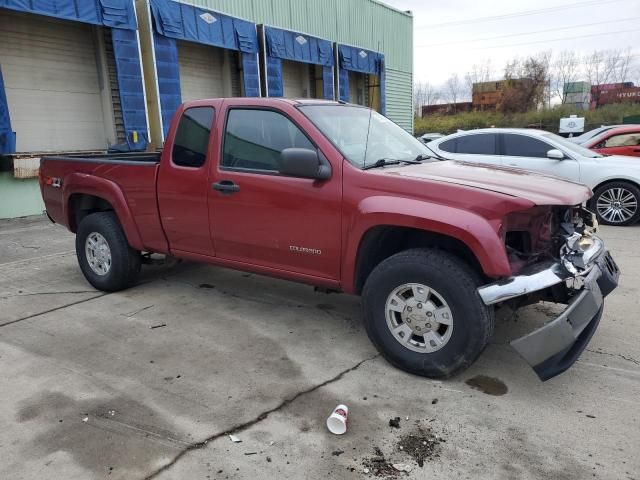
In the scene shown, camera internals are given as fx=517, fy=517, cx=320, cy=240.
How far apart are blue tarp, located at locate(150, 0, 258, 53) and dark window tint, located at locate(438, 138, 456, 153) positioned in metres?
7.12

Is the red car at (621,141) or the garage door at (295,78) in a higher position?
the garage door at (295,78)

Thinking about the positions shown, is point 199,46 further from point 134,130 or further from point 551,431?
point 551,431

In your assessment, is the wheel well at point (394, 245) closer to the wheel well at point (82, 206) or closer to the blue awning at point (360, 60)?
the wheel well at point (82, 206)

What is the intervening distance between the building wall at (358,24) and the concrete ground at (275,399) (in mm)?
11074

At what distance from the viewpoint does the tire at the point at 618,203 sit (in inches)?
328

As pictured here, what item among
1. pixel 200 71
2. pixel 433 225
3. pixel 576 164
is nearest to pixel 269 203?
pixel 433 225

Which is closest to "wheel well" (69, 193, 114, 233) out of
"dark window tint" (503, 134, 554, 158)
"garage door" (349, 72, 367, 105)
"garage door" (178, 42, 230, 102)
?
"dark window tint" (503, 134, 554, 158)

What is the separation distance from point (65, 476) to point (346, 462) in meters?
1.40

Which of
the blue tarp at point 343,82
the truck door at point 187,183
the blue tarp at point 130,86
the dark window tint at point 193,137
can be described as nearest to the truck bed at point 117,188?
the truck door at point 187,183

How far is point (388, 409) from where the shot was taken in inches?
123

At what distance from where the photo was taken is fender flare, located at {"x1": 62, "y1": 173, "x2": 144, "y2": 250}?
5.06m

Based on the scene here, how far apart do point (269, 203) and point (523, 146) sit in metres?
6.14

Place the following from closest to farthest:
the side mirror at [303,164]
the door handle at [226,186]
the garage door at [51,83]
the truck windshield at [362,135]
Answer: the side mirror at [303,164], the truck windshield at [362,135], the door handle at [226,186], the garage door at [51,83]

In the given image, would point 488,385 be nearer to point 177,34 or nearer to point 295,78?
point 177,34
